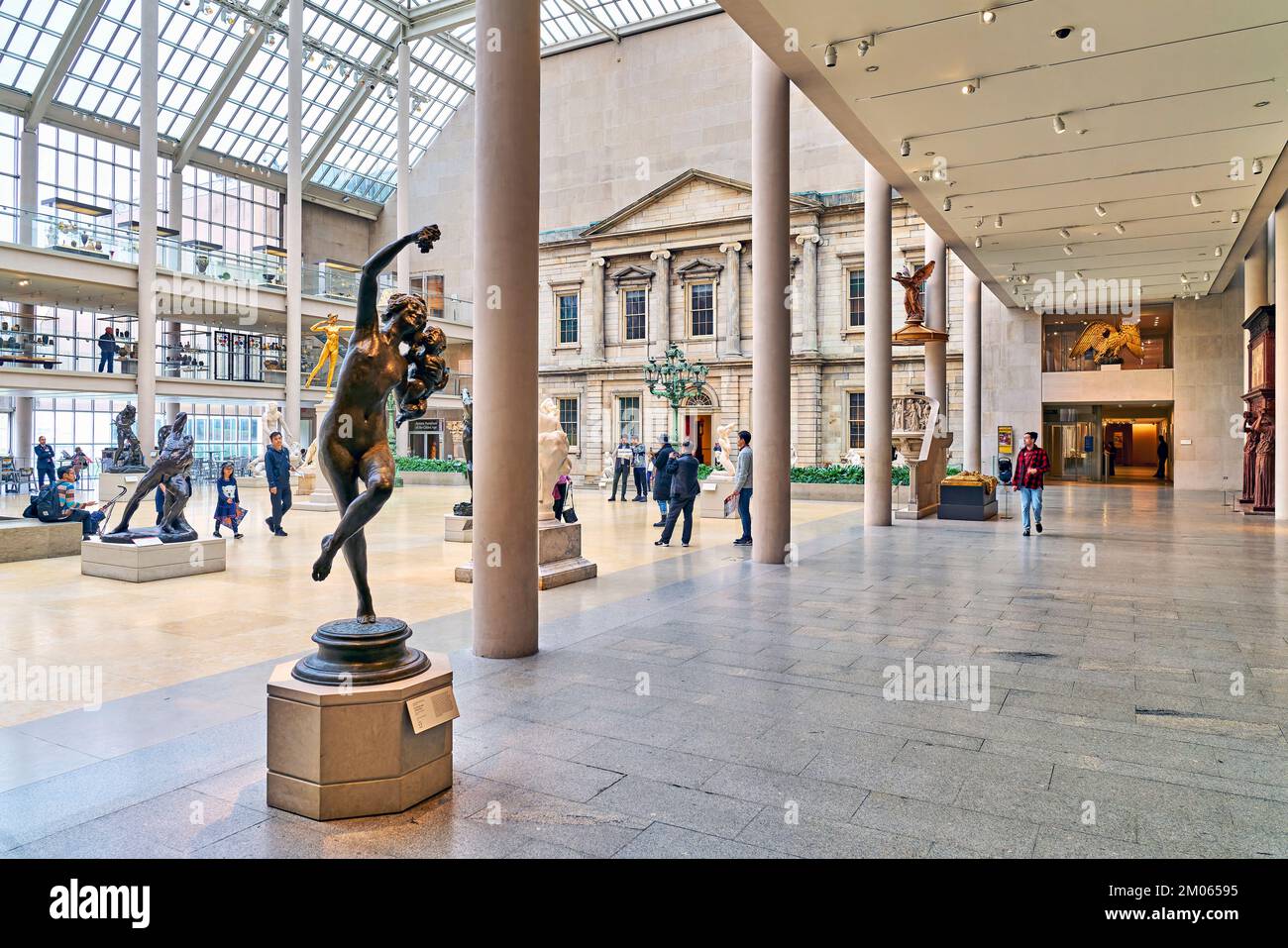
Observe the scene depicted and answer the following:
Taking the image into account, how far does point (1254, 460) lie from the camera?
17.3m

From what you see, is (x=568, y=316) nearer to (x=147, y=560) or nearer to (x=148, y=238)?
(x=148, y=238)

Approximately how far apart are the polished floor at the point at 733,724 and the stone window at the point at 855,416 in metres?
23.0

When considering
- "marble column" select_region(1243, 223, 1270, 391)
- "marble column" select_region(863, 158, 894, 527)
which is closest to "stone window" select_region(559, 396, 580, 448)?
"marble column" select_region(863, 158, 894, 527)

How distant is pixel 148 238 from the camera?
23.7 m

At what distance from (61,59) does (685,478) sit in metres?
31.8

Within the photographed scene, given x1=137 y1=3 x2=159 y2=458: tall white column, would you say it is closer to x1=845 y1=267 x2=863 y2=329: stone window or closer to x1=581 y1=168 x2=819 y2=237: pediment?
x1=581 y1=168 x2=819 y2=237: pediment

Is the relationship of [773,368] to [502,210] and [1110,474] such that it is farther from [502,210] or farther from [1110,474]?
[1110,474]

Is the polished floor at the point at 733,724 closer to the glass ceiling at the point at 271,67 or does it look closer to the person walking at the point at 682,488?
the person walking at the point at 682,488

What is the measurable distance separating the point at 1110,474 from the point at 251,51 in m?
37.7

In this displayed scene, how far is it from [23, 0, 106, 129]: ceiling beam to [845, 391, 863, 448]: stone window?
99.5 ft

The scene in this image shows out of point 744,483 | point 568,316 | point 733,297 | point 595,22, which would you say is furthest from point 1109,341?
point 595,22

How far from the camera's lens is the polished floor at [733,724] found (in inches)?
123

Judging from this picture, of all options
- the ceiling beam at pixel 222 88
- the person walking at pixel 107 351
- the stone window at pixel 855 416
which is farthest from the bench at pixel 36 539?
the ceiling beam at pixel 222 88
